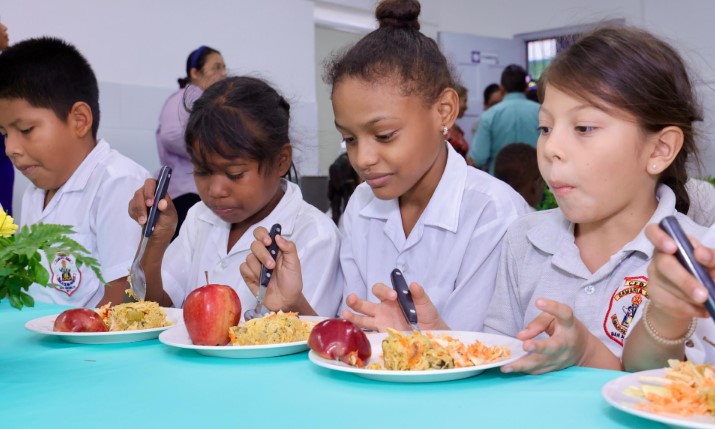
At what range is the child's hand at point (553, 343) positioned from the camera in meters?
0.87

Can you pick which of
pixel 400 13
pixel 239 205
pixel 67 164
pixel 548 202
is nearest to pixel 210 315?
pixel 239 205

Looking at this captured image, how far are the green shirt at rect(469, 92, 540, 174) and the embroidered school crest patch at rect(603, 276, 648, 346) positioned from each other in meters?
3.88

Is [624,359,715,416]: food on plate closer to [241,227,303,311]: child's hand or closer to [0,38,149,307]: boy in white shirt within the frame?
[241,227,303,311]: child's hand

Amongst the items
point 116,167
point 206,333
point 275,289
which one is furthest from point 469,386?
point 116,167

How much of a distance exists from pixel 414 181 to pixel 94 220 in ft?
3.26

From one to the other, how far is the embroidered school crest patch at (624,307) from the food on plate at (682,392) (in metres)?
0.47

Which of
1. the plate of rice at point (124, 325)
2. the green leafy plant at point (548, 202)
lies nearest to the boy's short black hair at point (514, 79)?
the green leafy plant at point (548, 202)

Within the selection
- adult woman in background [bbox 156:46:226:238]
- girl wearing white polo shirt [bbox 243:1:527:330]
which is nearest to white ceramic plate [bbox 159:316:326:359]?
girl wearing white polo shirt [bbox 243:1:527:330]

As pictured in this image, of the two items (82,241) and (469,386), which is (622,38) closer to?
(469,386)

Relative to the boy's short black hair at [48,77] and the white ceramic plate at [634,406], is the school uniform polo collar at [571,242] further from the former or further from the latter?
the boy's short black hair at [48,77]

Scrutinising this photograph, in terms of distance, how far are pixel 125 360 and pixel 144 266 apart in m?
0.74

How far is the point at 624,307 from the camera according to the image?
123cm

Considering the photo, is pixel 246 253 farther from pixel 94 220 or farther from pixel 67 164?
pixel 67 164

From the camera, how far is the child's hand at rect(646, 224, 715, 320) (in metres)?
0.73
